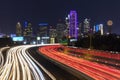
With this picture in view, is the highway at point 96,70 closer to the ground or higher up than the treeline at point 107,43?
closer to the ground

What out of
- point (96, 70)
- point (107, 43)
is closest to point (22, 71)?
point (96, 70)

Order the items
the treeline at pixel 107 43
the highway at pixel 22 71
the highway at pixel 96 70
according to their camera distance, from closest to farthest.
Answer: the highway at pixel 96 70 → the highway at pixel 22 71 → the treeline at pixel 107 43

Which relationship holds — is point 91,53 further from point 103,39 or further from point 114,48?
point 103,39

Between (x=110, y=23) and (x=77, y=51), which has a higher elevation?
(x=110, y=23)

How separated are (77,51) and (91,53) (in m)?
17.1

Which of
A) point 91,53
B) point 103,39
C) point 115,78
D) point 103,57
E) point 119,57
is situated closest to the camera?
point 115,78

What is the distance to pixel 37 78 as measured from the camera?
36.7 m

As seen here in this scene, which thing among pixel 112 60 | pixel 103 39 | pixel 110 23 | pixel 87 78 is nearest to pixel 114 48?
pixel 110 23

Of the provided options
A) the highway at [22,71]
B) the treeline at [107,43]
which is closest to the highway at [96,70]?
the highway at [22,71]

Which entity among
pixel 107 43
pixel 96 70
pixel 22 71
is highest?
pixel 107 43

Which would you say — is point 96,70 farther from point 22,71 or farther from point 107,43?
point 107,43

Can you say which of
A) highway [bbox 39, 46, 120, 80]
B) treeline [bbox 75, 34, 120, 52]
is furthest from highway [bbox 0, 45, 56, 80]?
treeline [bbox 75, 34, 120, 52]

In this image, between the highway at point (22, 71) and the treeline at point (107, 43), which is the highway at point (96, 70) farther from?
the treeline at point (107, 43)

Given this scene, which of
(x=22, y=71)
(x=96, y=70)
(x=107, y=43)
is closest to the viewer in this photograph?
(x=96, y=70)
